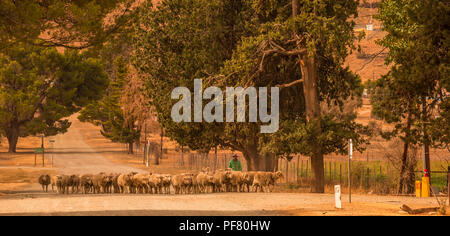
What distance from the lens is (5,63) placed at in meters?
81.4

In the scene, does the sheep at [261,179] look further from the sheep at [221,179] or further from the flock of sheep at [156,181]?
the sheep at [221,179]

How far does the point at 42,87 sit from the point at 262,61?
60165 mm

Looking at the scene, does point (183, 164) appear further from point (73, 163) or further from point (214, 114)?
point (214, 114)

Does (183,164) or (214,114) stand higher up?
(214,114)

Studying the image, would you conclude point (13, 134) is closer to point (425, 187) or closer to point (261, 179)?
point (261, 179)

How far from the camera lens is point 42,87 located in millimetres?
84750

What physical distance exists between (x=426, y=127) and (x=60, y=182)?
46.5 feet

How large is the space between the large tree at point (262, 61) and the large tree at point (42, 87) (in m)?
39.3

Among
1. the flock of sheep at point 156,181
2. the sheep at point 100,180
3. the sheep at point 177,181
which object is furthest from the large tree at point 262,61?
the sheep at point 100,180

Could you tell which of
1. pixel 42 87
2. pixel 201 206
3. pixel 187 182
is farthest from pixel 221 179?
pixel 42 87

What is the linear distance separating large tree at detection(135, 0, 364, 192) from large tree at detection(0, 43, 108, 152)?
39.3 meters

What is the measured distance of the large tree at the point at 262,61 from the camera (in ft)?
94.5
